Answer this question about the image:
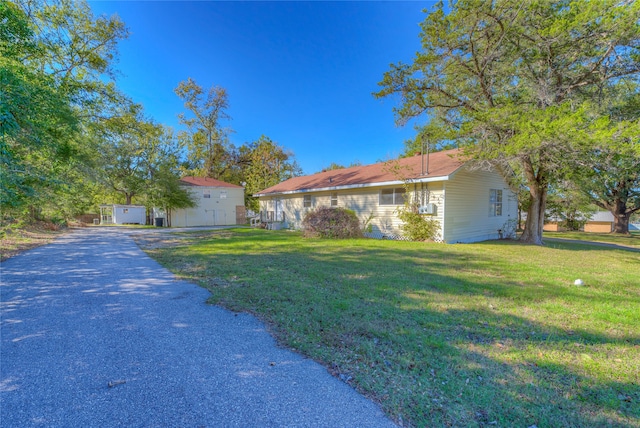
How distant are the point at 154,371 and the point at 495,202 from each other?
51.1ft

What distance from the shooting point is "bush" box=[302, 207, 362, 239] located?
12328 mm

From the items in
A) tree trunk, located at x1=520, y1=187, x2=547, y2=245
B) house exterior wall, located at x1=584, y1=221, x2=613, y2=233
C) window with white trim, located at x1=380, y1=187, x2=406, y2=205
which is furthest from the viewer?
house exterior wall, located at x1=584, y1=221, x2=613, y2=233

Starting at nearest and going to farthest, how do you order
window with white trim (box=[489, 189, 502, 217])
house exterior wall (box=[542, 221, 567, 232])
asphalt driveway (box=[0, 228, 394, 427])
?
1. asphalt driveway (box=[0, 228, 394, 427])
2. window with white trim (box=[489, 189, 502, 217])
3. house exterior wall (box=[542, 221, 567, 232])

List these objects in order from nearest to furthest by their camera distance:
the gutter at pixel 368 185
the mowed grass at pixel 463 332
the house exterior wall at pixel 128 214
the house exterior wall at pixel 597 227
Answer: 1. the mowed grass at pixel 463 332
2. the gutter at pixel 368 185
3. the house exterior wall at pixel 597 227
4. the house exterior wall at pixel 128 214

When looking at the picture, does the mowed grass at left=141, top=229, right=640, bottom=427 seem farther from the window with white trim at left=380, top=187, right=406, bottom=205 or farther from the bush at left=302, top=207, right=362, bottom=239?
the window with white trim at left=380, top=187, right=406, bottom=205

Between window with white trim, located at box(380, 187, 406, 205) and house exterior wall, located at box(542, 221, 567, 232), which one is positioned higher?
window with white trim, located at box(380, 187, 406, 205)

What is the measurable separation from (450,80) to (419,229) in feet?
20.3

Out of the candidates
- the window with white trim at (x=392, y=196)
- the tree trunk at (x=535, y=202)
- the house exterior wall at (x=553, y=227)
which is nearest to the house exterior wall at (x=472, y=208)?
the tree trunk at (x=535, y=202)

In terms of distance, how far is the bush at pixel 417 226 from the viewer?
37.0ft

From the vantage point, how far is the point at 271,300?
421 centimetres

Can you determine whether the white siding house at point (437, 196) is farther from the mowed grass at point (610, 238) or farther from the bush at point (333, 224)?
the mowed grass at point (610, 238)

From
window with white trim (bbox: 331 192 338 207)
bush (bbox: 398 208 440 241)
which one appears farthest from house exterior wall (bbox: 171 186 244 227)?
bush (bbox: 398 208 440 241)

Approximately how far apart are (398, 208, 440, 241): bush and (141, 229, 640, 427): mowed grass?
177 inches

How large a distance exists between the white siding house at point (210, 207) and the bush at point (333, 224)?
14.4 metres
